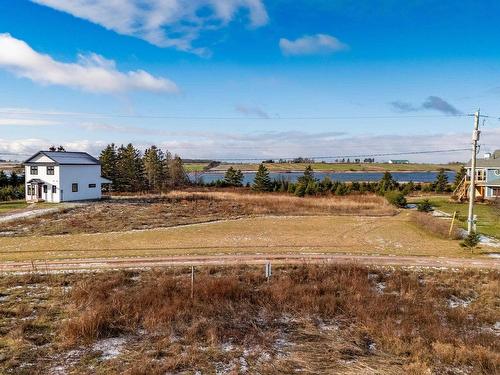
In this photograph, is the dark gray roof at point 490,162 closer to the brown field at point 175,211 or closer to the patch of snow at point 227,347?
the brown field at point 175,211

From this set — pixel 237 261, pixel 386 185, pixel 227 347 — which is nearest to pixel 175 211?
pixel 237 261

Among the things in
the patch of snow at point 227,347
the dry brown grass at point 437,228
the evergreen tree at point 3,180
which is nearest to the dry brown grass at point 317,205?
the dry brown grass at point 437,228

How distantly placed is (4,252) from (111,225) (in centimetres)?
1132

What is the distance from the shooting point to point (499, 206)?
34594 mm

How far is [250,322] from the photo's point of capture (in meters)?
11.9

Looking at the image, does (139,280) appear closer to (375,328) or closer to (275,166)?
(375,328)

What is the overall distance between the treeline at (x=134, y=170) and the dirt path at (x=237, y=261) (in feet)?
167

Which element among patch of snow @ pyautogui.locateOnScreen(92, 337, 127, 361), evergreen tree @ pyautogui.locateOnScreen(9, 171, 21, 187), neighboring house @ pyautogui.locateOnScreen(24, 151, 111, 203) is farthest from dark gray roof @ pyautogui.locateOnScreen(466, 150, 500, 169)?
evergreen tree @ pyautogui.locateOnScreen(9, 171, 21, 187)

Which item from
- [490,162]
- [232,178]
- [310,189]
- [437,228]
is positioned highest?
[490,162]

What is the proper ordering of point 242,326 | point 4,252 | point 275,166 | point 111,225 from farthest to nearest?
point 275,166, point 111,225, point 4,252, point 242,326

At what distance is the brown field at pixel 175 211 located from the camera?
32531 millimetres

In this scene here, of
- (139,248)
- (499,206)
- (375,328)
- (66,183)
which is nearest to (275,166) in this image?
(66,183)

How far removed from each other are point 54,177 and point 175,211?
17550mm

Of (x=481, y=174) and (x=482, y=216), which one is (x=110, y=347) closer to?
(x=482, y=216)
